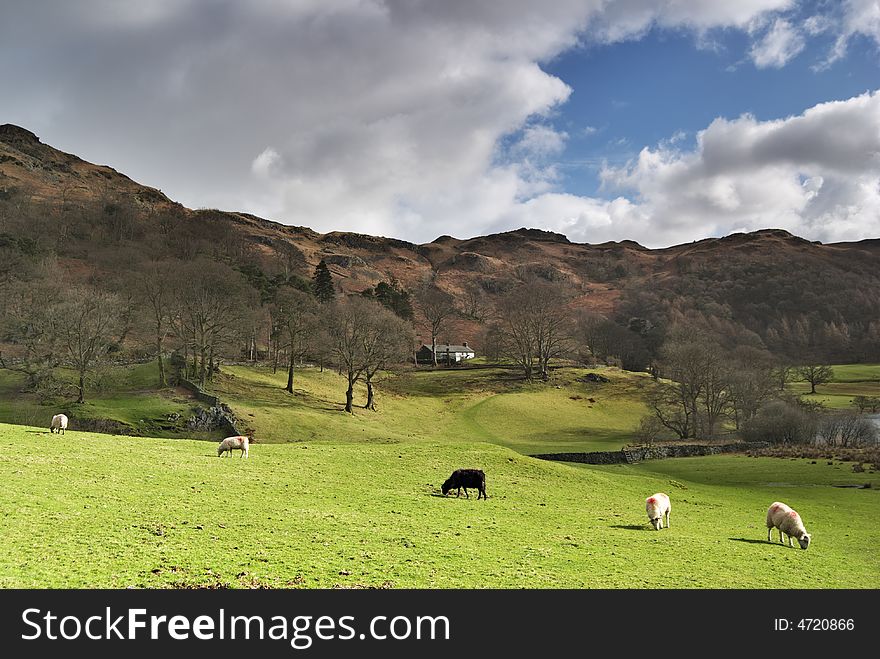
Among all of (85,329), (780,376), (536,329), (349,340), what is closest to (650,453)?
(349,340)

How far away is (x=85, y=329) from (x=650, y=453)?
5969 cm

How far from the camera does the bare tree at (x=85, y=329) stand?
171ft

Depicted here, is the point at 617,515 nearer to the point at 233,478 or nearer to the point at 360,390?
the point at 233,478

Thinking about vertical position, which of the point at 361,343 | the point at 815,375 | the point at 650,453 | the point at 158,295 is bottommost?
the point at 650,453

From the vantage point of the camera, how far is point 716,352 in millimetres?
80375

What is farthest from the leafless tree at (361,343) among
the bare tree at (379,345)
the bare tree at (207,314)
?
the bare tree at (207,314)

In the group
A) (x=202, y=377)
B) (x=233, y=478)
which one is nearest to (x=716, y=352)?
(x=202, y=377)

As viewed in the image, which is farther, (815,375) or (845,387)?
(845,387)

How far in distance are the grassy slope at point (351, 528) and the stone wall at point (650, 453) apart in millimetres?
22123

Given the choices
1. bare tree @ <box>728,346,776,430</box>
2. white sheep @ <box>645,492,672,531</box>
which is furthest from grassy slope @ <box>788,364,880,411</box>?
white sheep @ <box>645,492,672,531</box>

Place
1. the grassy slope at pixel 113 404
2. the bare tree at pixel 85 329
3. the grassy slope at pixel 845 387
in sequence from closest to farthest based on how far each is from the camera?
the grassy slope at pixel 113 404 < the bare tree at pixel 85 329 < the grassy slope at pixel 845 387

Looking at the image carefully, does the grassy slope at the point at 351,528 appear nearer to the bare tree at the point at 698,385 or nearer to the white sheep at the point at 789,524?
the white sheep at the point at 789,524

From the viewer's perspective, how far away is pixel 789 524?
2034 centimetres

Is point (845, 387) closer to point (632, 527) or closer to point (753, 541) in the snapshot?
point (753, 541)
